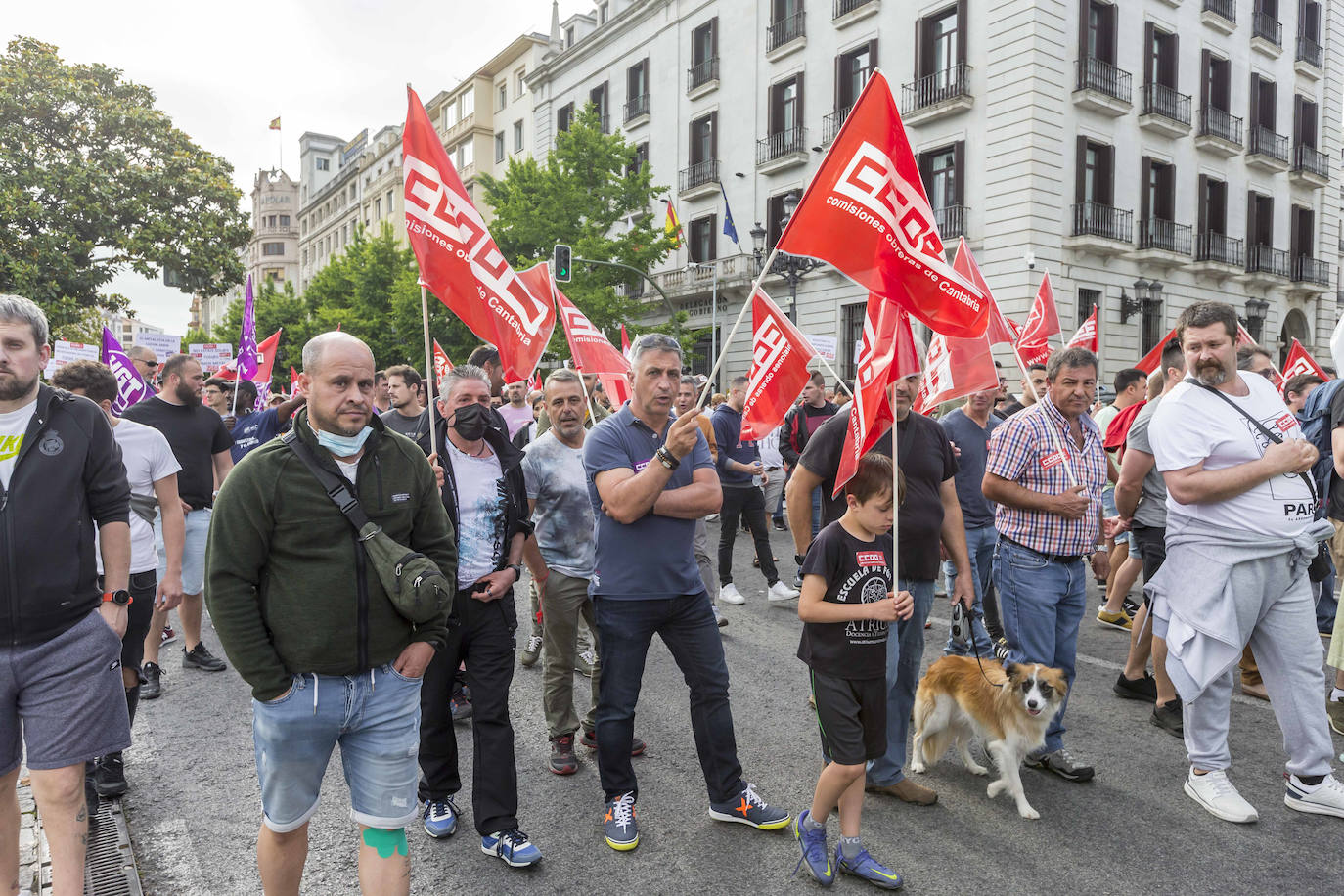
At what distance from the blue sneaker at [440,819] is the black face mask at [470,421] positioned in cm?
156

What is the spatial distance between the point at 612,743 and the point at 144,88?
23537 millimetres

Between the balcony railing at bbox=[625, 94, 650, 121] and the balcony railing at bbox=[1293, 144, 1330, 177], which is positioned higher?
the balcony railing at bbox=[625, 94, 650, 121]

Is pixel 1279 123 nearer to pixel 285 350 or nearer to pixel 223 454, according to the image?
pixel 223 454

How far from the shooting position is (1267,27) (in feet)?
89.0

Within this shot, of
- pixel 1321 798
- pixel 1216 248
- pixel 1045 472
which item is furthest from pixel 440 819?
pixel 1216 248

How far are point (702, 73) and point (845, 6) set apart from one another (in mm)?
6407

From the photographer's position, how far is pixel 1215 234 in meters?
25.9

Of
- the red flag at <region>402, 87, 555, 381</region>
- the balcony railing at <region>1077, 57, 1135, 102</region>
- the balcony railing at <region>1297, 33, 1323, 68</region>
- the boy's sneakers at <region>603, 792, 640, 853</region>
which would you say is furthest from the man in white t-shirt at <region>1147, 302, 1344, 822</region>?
the balcony railing at <region>1297, 33, 1323, 68</region>

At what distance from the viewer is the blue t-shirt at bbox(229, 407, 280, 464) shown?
790 cm

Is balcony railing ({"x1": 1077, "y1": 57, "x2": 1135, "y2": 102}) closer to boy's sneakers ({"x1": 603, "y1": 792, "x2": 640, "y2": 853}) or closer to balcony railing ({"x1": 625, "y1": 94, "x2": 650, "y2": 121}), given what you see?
balcony railing ({"x1": 625, "y1": 94, "x2": 650, "y2": 121})

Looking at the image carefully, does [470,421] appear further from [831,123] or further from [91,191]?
[831,123]

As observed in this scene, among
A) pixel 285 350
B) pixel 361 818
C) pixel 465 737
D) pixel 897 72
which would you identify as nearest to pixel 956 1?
pixel 897 72

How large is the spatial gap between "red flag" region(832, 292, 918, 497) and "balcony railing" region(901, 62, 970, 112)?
21581 millimetres

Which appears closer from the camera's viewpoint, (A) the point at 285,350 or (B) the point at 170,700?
(B) the point at 170,700
